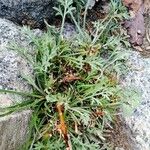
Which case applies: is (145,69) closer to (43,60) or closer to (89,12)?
(89,12)

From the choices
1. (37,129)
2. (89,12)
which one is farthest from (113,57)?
(37,129)

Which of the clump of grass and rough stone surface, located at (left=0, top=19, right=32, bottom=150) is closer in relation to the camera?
rough stone surface, located at (left=0, top=19, right=32, bottom=150)

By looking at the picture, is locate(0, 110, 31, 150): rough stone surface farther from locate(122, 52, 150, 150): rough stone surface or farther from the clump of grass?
locate(122, 52, 150, 150): rough stone surface

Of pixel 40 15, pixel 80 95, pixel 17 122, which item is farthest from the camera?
pixel 40 15

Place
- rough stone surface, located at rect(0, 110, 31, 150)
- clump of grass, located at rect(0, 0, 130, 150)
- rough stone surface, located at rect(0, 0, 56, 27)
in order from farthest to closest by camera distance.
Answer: rough stone surface, located at rect(0, 0, 56, 27)
clump of grass, located at rect(0, 0, 130, 150)
rough stone surface, located at rect(0, 110, 31, 150)

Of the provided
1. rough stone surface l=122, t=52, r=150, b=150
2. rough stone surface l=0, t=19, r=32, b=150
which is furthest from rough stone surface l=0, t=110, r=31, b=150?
rough stone surface l=122, t=52, r=150, b=150

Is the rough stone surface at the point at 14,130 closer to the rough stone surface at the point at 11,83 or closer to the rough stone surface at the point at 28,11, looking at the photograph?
the rough stone surface at the point at 11,83

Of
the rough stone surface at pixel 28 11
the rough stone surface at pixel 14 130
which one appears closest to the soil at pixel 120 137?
the rough stone surface at pixel 14 130
